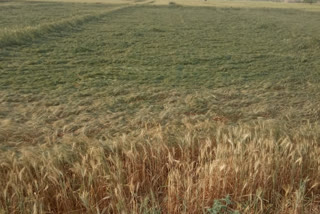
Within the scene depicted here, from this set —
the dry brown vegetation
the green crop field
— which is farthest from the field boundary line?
the dry brown vegetation

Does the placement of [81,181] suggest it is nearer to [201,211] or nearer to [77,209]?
[77,209]

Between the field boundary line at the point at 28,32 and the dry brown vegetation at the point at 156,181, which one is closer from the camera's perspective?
the dry brown vegetation at the point at 156,181

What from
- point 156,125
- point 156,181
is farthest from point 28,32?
point 156,181

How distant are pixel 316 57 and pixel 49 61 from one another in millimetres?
9373

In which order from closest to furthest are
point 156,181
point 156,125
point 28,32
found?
point 156,181, point 156,125, point 28,32

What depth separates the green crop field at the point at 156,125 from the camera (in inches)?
102

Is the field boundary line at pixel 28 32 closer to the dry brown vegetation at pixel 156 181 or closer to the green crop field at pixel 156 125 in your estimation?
the green crop field at pixel 156 125

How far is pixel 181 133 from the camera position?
3.87 m

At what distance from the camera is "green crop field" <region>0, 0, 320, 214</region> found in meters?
2.58

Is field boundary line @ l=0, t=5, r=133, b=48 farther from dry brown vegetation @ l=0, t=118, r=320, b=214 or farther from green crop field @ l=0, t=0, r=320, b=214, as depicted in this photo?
dry brown vegetation @ l=0, t=118, r=320, b=214

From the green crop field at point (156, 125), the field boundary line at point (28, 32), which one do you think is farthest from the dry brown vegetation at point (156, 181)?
the field boundary line at point (28, 32)

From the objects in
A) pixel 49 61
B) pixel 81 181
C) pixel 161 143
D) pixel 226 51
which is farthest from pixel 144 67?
pixel 81 181

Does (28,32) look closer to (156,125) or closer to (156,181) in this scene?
(156,125)

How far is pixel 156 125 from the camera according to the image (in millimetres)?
4578
